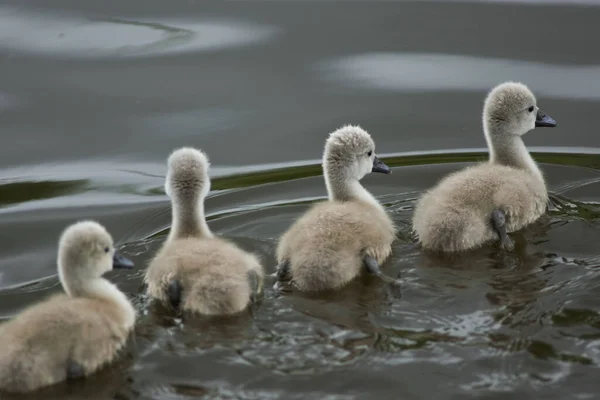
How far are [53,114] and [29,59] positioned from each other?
40.9 inches

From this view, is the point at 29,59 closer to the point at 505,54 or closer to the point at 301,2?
the point at 301,2

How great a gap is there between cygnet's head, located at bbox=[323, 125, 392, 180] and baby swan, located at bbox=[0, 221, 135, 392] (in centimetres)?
179

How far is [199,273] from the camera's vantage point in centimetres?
629

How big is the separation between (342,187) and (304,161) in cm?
147

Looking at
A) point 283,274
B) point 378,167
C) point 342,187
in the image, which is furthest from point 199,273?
point 378,167

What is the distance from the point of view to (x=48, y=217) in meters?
8.14

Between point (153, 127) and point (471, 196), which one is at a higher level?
point (153, 127)

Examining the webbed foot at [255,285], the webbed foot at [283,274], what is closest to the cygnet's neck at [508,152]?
the webbed foot at [283,274]

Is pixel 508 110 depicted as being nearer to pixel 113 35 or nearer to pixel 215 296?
pixel 215 296

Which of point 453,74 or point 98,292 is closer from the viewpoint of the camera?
point 98,292

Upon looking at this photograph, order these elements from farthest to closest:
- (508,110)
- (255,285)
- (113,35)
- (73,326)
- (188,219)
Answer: (113,35) < (508,110) < (188,219) < (255,285) < (73,326)

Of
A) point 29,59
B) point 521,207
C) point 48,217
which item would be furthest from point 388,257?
point 29,59

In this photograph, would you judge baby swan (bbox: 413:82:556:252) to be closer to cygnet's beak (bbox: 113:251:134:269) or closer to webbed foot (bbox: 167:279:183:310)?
webbed foot (bbox: 167:279:183:310)

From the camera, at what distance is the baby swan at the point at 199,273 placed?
6199 millimetres
